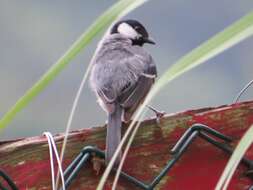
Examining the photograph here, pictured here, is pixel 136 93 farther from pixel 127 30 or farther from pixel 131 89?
pixel 127 30

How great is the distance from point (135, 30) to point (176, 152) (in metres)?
2.20

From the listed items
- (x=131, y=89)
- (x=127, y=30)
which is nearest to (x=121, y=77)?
(x=131, y=89)

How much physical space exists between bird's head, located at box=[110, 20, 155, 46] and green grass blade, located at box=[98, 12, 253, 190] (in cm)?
237

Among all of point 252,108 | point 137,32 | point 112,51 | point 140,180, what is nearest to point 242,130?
point 252,108

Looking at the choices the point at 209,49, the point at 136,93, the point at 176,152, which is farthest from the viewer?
the point at 136,93

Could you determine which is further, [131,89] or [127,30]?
[127,30]

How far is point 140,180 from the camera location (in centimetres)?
82

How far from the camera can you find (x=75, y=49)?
37 cm

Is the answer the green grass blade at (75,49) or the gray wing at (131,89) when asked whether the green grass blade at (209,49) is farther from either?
the gray wing at (131,89)

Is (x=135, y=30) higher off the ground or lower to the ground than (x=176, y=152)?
lower

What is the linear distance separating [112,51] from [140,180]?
4.77 ft

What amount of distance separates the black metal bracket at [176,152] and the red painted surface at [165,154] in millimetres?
13

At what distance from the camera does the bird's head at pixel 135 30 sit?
278 centimetres

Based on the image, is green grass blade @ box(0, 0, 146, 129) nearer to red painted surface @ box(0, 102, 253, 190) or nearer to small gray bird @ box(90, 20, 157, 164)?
red painted surface @ box(0, 102, 253, 190)
